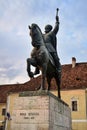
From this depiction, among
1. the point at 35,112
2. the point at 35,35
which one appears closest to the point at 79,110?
the point at 35,35

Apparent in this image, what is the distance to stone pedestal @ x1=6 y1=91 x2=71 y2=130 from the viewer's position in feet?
27.1

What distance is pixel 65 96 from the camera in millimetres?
31328

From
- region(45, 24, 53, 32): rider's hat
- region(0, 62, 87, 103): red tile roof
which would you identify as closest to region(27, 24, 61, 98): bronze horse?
region(45, 24, 53, 32): rider's hat

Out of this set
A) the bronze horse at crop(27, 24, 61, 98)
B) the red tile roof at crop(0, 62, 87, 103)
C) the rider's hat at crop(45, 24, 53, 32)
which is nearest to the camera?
the bronze horse at crop(27, 24, 61, 98)

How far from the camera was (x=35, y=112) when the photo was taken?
8453 mm

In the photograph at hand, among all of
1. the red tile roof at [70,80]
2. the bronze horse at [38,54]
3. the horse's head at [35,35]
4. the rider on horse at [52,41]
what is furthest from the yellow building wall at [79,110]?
the horse's head at [35,35]

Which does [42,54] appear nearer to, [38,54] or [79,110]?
[38,54]

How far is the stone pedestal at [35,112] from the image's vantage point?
27.1ft

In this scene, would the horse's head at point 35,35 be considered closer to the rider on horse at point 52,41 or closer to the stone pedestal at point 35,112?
the rider on horse at point 52,41

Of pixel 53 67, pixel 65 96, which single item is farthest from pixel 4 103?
pixel 53 67

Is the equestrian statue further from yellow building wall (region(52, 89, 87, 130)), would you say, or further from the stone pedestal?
yellow building wall (region(52, 89, 87, 130))

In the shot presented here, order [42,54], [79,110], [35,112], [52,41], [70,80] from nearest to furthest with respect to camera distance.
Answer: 1. [35,112]
2. [42,54]
3. [52,41]
4. [79,110]
5. [70,80]

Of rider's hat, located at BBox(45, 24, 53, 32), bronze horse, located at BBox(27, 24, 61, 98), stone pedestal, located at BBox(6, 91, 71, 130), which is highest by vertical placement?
rider's hat, located at BBox(45, 24, 53, 32)

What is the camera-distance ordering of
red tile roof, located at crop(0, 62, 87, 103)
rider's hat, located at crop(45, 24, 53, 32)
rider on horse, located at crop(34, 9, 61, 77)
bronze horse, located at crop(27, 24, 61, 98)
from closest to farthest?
bronze horse, located at crop(27, 24, 61, 98) → rider on horse, located at crop(34, 9, 61, 77) → rider's hat, located at crop(45, 24, 53, 32) → red tile roof, located at crop(0, 62, 87, 103)
